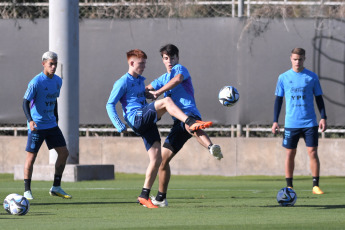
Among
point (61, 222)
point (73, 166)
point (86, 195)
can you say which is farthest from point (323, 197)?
point (73, 166)

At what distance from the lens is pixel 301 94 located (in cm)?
1369

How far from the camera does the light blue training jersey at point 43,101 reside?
519 inches

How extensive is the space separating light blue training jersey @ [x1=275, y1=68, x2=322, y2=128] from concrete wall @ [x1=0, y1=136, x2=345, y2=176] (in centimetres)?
437

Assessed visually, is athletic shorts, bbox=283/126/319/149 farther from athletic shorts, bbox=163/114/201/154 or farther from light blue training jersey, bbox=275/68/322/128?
athletic shorts, bbox=163/114/201/154

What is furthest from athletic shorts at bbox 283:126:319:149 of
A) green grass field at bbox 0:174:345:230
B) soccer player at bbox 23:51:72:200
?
soccer player at bbox 23:51:72:200

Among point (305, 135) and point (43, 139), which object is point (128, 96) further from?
point (305, 135)

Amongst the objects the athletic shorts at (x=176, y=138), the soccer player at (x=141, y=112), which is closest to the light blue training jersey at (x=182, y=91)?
the athletic shorts at (x=176, y=138)

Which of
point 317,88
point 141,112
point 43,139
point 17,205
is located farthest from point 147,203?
point 317,88

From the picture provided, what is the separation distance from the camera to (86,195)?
1358 cm

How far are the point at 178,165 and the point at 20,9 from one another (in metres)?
5.04

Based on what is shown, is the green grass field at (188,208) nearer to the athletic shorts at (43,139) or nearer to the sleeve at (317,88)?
the athletic shorts at (43,139)

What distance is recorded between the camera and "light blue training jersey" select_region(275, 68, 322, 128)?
13656mm

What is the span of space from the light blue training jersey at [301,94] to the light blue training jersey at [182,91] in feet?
8.16

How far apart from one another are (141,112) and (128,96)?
34 cm
